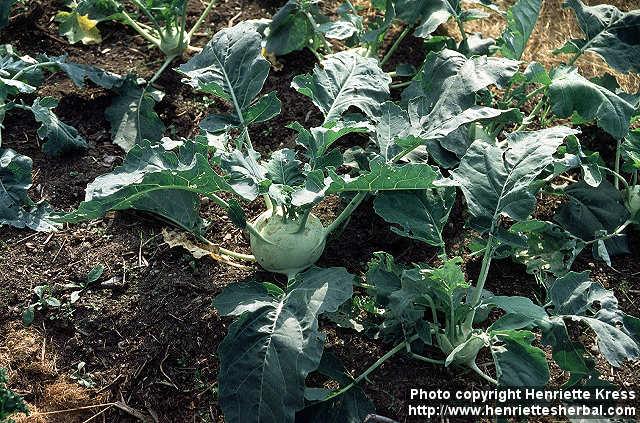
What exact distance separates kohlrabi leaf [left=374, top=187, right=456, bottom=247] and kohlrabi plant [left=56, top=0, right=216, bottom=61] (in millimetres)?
1835

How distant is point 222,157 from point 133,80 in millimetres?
1435

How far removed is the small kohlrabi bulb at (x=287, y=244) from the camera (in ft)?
10.5

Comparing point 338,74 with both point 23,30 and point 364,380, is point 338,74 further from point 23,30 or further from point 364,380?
point 23,30

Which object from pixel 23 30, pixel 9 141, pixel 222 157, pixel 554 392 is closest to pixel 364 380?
pixel 554 392

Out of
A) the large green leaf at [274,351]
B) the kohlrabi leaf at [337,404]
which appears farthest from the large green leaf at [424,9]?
the kohlrabi leaf at [337,404]

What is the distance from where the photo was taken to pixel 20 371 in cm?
309

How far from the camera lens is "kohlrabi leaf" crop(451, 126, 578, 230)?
303cm

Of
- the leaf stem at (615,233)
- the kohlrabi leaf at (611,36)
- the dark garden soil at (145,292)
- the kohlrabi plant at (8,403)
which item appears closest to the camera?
the kohlrabi plant at (8,403)

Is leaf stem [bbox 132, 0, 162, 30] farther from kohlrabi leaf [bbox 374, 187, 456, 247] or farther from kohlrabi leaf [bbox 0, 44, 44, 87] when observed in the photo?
kohlrabi leaf [bbox 374, 187, 456, 247]

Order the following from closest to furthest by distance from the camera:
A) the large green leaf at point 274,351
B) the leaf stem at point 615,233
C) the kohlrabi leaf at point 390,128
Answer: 1. the large green leaf at point 274,351
2. the kohlrabi leaf at point 390,128
3. the leaf stem at point 615,233

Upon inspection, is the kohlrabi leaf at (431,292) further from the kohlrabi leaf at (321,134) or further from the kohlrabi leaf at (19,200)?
the kohlrabi leaf at (19,200)

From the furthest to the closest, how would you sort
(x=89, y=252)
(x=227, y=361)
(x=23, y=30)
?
(x=23, y=30) < (x=89, y=252) < (x=227, y=361)

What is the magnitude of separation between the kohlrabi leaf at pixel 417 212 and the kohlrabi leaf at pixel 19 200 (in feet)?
5.23

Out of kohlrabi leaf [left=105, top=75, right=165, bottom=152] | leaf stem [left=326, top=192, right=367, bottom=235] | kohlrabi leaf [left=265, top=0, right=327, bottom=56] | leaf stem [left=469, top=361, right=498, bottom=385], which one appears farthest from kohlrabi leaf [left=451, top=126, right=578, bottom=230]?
kohlrabi leaf [left=105, top=75, right=165, bottom=152]
